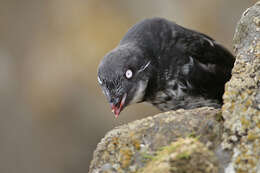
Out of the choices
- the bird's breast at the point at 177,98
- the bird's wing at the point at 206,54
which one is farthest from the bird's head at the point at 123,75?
the bird's wing at the point at 206,54

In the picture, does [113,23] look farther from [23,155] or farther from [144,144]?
[144,144]

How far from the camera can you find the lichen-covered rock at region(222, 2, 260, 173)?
258 centimetres

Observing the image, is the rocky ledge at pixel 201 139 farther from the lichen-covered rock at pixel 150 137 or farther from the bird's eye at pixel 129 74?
the bird's eye at pixel 129 74

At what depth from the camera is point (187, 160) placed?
8.42 feet

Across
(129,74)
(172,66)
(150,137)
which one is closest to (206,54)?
(172,66)

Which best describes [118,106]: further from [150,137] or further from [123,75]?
[150,137]

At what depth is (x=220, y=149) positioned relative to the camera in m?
2.70

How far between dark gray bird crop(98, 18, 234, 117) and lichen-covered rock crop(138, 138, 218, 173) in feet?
7.41

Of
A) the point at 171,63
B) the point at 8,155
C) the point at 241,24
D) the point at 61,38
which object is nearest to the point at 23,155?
the point at 8,155

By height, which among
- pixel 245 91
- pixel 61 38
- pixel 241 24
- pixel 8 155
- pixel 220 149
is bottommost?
pixel 8 155

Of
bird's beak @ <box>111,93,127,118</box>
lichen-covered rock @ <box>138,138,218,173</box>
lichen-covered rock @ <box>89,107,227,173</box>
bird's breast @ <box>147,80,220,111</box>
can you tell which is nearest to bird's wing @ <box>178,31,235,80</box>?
bird's breast @ <box>147,80,220,111</box>

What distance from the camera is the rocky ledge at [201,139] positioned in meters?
2.58

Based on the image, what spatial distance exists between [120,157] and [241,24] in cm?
152

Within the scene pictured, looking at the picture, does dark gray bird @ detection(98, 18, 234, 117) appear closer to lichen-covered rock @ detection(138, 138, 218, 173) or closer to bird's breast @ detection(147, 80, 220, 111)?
bird's breast @ detection(147, 80, 220, 111)
